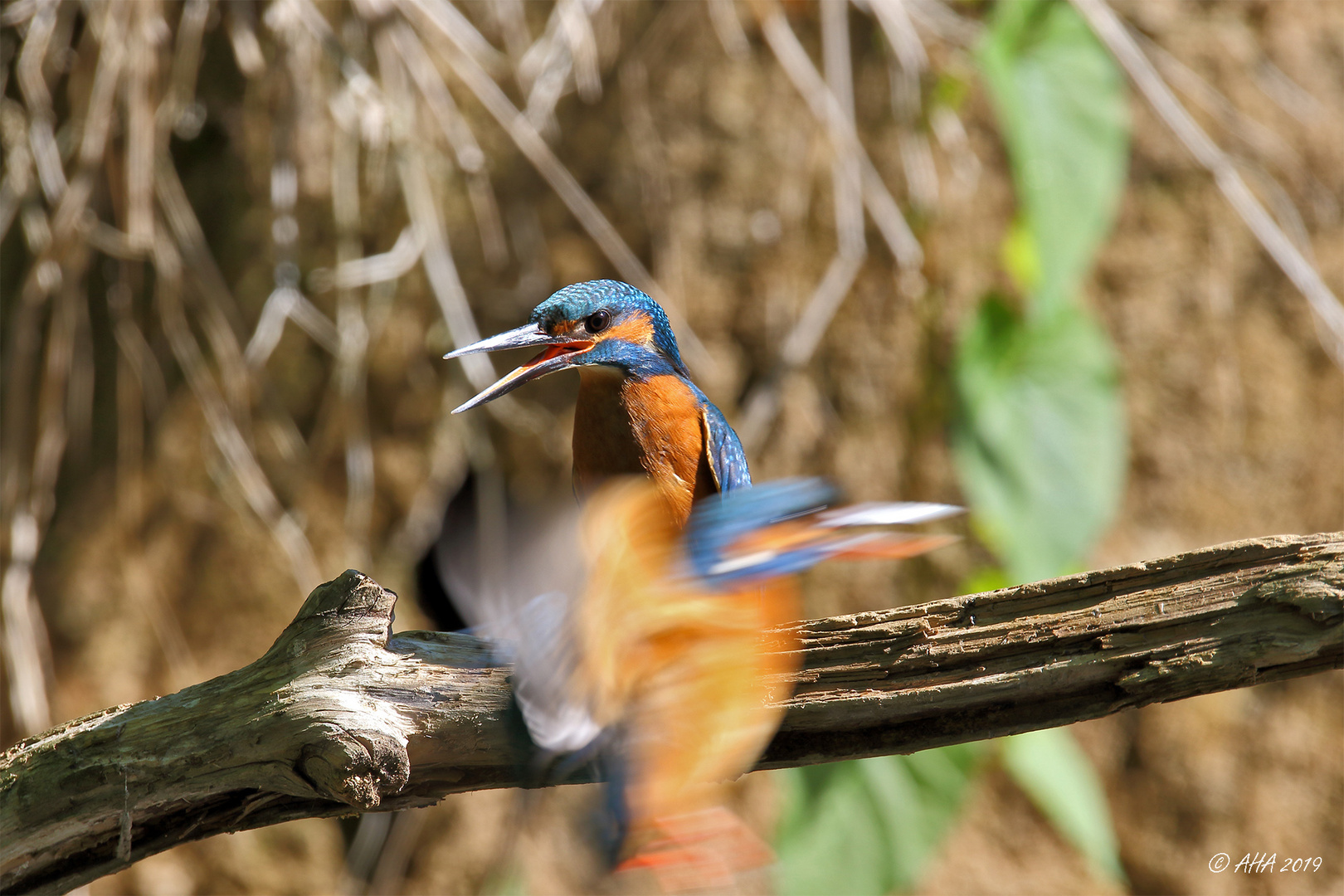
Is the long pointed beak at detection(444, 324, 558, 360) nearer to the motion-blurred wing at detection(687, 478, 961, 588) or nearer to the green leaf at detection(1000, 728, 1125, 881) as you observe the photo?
the motion-blurred wing at detection(687, 478, 961, 588)

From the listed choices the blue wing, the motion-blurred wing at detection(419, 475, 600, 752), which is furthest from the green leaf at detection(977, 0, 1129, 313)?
the motion-blurred wing at detection(419, 475, 600, 752)

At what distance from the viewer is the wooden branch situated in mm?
1244

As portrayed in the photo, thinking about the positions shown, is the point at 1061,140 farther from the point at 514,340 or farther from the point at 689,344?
the point at 514,340

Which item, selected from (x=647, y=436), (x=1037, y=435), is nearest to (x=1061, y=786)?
(x=1037, y=435)

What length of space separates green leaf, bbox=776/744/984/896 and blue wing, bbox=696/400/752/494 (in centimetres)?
95

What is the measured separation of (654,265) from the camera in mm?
3041

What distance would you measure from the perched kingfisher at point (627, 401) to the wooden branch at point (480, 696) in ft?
1.71

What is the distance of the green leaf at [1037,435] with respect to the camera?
2.54m

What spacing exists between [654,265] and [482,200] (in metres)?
0.54

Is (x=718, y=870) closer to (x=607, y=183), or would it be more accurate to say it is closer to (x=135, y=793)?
(x=135, y=793)

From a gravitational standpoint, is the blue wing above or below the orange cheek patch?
below

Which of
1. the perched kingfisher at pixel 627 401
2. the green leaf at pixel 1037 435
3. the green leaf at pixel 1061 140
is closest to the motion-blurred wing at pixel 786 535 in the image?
the perched kingfisher at pixel 627 401

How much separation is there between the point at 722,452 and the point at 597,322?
0.34 meters

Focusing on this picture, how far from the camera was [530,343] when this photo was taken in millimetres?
1714
